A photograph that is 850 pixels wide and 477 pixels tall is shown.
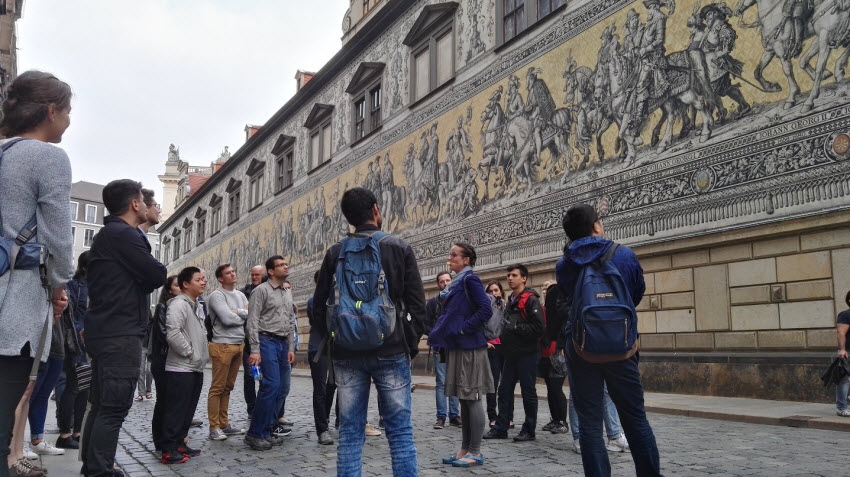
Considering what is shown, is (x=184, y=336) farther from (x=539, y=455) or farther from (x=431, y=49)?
(x=431, y=49)

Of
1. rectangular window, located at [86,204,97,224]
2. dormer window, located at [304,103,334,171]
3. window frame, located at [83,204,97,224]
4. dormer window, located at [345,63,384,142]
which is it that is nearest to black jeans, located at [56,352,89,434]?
dormer window, located at [345,63,384,142]

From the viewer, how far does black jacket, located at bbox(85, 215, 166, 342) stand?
4.06 m

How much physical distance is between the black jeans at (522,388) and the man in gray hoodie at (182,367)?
2.80 meters

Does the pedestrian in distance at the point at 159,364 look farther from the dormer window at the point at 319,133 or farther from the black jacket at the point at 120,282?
the dormer window at the point at 319,133

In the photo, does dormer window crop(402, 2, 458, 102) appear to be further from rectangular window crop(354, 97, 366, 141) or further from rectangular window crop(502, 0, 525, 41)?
rectangular window crop(354, 97, 366, 141)

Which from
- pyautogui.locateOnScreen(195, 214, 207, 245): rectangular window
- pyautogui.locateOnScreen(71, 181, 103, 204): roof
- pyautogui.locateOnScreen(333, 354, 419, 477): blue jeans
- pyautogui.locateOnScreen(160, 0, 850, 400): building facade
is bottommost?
pyautogui.locateOnScreen(333, 354, 419, 477): blue jeans

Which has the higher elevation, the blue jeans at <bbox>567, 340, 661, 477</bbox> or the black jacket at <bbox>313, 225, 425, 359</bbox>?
the black jacket at <bbox>313, 225, 425, 359</bbox>

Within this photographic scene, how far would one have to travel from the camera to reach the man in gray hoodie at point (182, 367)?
5.88m

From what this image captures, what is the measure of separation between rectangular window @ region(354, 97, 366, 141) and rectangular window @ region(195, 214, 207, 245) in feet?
76.6

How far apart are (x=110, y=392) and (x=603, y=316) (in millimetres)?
2668

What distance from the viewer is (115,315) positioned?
4062 millimetres

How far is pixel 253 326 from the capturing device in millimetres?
6688

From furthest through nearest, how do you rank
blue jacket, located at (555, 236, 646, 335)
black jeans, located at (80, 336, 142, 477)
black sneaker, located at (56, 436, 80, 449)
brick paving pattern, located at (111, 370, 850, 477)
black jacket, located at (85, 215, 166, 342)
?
black sneaker, located at (56, 436, 80, 449)
brick paving pattern, located at (111, 370, 850, 477)
black jacket, located at (85, 215, 166, 342)
black jeans, located at (80, 336, 142, 477)
blue jacket, located at (555, 236, 646, 335)

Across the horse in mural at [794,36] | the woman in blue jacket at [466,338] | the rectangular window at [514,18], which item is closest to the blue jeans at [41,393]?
the woman in blue jacket at [466,338]
